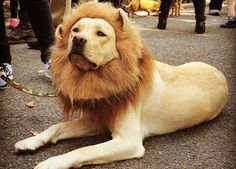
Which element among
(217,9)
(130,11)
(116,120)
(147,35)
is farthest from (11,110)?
(217,9)

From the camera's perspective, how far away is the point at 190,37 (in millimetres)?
5312

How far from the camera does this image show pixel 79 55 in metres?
1.89

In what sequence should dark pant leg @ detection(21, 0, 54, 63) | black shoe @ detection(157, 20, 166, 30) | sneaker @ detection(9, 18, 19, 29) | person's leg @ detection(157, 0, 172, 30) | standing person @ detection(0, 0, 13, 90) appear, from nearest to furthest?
1. dark pant leg @ detection(21, 0, 54, 63)
2. standing person @ detection(0, 0, 13, 90)
3. sneaker @ detection(9, 18, 19, 29)
4. person's leg @ detection(157, 0, 172, 30)
5. black shoe @ detection(157, 20, 166, 30)

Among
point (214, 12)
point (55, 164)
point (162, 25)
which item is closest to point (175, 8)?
point (214, 12)

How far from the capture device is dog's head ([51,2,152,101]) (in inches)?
76.2

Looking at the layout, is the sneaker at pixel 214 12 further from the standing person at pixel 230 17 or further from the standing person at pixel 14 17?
the standing person at pixel 14 17

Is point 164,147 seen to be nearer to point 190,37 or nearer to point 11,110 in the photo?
point 11,110

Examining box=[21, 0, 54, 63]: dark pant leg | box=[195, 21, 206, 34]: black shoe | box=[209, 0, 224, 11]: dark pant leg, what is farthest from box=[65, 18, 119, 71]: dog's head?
box=[209, 0, 224, 11]: dark pant leg

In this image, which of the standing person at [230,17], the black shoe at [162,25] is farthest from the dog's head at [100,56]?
the standing person at [230,17]

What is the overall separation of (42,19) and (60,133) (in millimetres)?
970

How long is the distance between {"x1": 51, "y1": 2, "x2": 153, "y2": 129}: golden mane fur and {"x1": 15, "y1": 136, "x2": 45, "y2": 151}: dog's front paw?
24 centimetres

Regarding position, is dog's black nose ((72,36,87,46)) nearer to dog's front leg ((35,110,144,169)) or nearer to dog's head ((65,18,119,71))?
dog's head ((65,18,119,71))

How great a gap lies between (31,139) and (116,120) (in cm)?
42


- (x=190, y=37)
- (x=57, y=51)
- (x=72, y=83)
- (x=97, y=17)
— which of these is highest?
(x=97, y=17)
